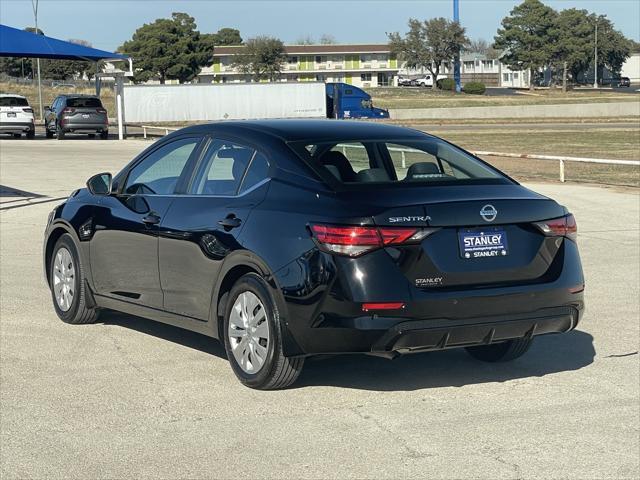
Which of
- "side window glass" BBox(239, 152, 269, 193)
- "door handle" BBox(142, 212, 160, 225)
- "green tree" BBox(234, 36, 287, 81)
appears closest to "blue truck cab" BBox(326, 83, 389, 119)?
"door handle" BBox(142, 212, 160, 225)

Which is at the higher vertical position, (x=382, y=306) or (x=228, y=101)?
(x=228, y=101)

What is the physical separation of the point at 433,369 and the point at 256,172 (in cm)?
180

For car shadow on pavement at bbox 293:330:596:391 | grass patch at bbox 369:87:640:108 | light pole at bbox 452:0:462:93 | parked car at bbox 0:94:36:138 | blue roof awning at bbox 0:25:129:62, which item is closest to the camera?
car shadow on pavement at bbox 293:330:596:391

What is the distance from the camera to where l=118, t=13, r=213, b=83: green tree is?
103 meters

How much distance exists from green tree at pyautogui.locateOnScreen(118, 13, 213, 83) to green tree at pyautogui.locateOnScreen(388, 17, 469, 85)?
20.0m

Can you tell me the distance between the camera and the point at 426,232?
6031 mm

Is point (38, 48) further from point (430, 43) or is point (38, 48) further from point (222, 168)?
point (430, 43)

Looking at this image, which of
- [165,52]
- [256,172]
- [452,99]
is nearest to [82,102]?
[256,172]

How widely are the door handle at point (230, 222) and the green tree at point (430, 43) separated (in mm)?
103481

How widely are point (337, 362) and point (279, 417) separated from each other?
140cm

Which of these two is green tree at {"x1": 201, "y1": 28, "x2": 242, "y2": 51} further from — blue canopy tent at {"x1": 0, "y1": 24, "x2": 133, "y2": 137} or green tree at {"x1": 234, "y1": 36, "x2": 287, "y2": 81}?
blue canopy tent at {"x1": 0, "y1": 24, "x2": 133, "y2": 137}

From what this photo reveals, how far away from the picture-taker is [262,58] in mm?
121562

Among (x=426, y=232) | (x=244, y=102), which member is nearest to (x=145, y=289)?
(x=426, y=232)

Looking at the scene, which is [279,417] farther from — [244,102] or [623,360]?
[244,102]
